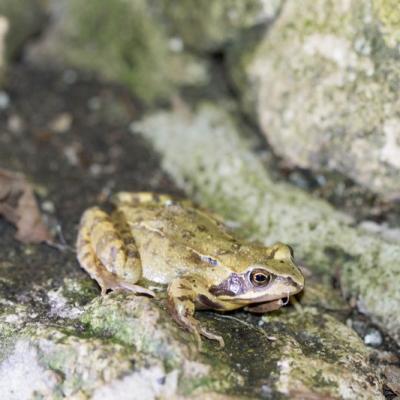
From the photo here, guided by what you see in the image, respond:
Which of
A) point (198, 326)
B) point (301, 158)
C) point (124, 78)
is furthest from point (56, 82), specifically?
point (198, 326)

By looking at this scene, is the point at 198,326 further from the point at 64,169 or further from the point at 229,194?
the point at 64,169

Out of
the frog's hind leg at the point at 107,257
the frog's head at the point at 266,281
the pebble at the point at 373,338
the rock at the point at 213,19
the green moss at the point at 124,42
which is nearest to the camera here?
the frog's head at the point at 266,281

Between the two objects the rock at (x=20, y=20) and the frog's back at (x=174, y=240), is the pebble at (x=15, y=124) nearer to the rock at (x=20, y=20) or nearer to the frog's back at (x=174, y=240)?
the rock at (x=20, y=20)

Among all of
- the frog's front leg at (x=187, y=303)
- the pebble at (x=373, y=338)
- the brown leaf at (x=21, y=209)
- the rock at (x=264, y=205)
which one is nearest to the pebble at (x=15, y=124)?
the brown leaf at (x=21, y=209)

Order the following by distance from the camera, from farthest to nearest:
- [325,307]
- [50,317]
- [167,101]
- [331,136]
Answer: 1. [167,101]
2. [331,136]
3. [325,307]
4. [50,317]

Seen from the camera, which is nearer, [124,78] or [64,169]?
[64,169]

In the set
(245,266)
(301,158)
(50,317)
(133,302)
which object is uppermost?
(301,158)

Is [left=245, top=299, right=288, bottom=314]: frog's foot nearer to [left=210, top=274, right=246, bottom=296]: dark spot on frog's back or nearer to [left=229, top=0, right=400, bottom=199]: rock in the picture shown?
[left=210, top=274, right=246, bottom=296]: dark spot on frog's back
